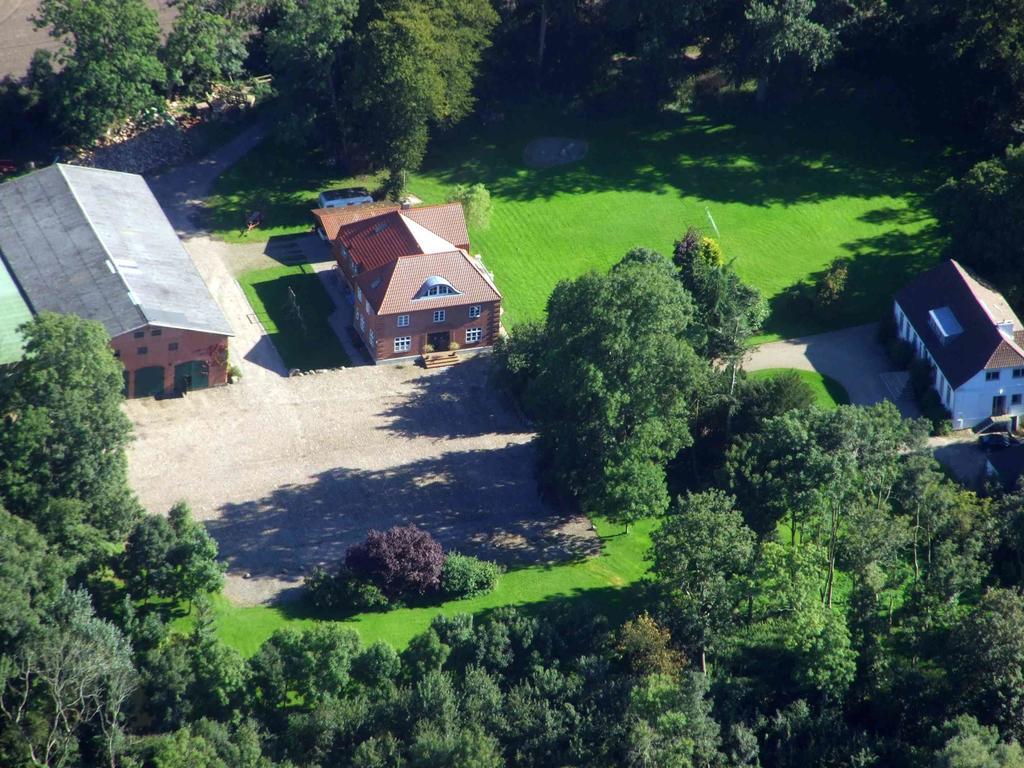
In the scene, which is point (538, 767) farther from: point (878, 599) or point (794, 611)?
point (878, 599)

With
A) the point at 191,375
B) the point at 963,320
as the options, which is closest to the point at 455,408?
the point at 191,375

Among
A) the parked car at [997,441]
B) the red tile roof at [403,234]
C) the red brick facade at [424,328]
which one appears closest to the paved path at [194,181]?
the red tile roof at [403,234]

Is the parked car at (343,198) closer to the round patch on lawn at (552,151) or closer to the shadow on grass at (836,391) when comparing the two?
the round patch on lawn at (552,151)

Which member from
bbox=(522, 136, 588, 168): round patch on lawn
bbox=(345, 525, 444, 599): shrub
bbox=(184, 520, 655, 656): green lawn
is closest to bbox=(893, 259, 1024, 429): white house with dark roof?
bbox=(184, 520, 655, 656): green lawn

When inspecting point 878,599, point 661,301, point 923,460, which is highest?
point 661,301

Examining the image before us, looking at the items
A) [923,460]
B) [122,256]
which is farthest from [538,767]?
[122,256]

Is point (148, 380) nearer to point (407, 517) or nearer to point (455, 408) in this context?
point (455, 408)
